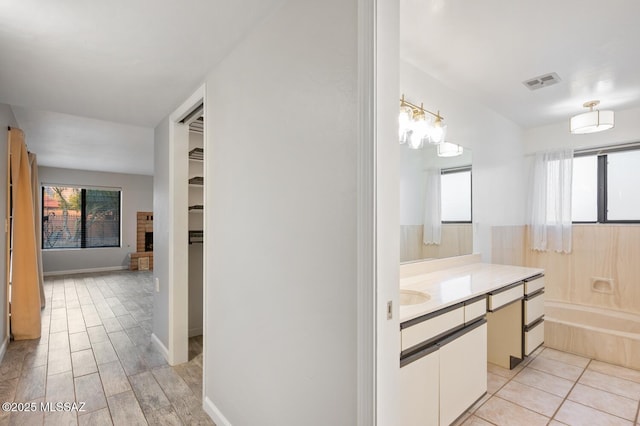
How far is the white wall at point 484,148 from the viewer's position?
2660mm

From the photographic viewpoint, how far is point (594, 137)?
140 inches

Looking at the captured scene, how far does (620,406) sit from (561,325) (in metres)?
1.04

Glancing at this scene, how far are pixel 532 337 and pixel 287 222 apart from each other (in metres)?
2.63

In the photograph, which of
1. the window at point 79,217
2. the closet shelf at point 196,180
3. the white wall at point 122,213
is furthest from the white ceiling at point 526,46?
the window at point 79,217

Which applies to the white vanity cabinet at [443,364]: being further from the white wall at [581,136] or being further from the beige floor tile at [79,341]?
the beige floor tile at [79,341]

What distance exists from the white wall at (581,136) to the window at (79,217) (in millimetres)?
8781

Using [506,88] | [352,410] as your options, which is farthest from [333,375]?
[506,88]

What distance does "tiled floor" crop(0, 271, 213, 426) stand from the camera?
2.06 m

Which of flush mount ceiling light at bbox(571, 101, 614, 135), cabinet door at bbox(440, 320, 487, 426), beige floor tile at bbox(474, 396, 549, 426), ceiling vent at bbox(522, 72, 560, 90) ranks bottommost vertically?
beige floor tile at bbox(474, 396, 549, 426)

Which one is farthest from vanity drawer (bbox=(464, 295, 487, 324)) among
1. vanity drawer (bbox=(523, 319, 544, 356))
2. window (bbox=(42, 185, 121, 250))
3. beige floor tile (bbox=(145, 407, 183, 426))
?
window (bbox=(42, 185, 121, 250))

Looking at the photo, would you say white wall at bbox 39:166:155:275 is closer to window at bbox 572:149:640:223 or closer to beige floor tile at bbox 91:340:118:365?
beige floor tile at bbox 91:340:118:365

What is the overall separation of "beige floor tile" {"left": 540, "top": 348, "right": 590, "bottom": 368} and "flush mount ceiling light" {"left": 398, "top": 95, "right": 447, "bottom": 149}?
7.83ft

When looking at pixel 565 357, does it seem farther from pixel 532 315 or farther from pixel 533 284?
pixel 533 284

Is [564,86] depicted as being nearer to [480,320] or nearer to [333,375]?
[480,320]
